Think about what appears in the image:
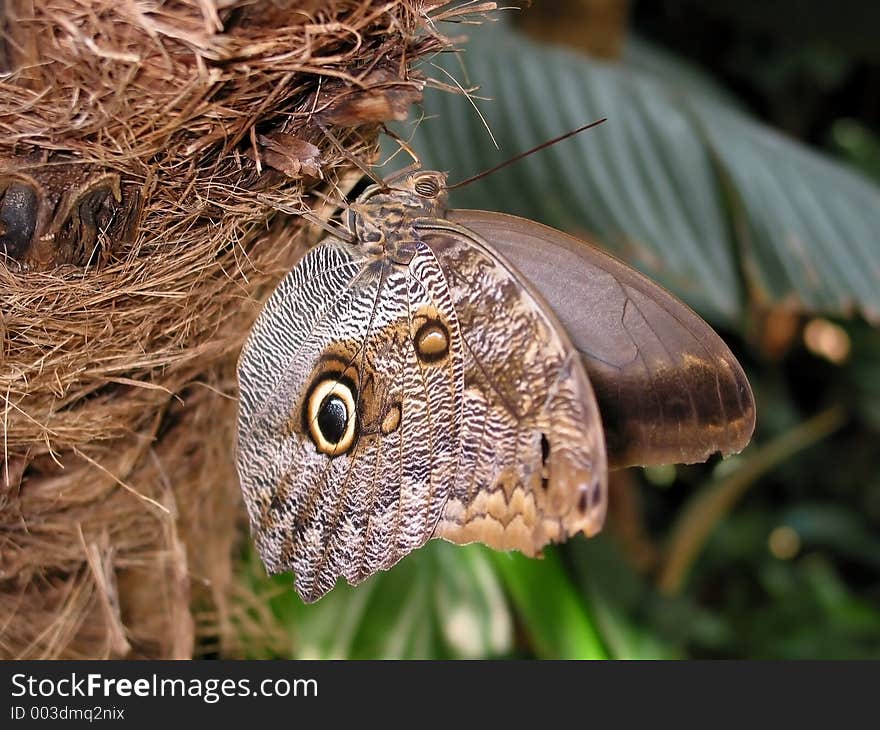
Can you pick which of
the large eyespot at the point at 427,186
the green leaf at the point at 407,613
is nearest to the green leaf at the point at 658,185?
the large eyespot at the point at 427,186

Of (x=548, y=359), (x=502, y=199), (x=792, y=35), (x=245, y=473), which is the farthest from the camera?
(x=792, y=35)

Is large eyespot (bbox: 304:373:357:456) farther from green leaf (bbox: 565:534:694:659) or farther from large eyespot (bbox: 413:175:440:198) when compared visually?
green leaf (bbox: 565:534:694:659)

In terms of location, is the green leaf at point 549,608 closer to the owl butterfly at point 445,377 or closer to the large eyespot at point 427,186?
the owl butterfly at point 445,377

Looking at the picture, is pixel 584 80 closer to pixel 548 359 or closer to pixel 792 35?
pixel 548 359

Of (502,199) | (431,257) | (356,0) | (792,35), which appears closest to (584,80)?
(502,199)

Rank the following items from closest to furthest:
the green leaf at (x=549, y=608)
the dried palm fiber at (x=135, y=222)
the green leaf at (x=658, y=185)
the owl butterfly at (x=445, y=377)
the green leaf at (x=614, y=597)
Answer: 1. the dried palm fiber at (x=135, y=222)
2. the owl butterfly at (x=445, y=377)
3. the green leaf at (x=658, y=185)
4. the green leaf at (x=549, y=608)
5. the green leaf at (x=614, y=597)

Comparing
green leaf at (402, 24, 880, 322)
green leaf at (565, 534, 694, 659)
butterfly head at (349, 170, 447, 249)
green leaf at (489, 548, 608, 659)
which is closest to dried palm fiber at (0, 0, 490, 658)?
butterfly head at (349, 170, 447, 249)
